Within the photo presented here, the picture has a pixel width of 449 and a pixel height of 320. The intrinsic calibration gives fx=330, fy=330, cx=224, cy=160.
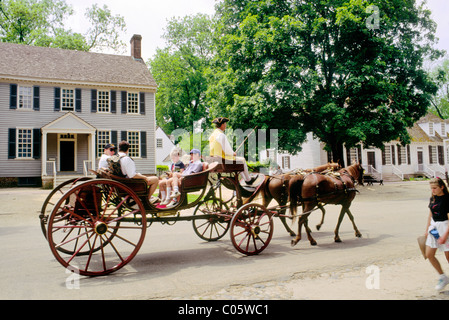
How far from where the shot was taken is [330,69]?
67.9 ft

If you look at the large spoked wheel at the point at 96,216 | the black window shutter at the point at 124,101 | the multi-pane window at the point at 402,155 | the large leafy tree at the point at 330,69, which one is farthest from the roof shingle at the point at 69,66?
the multi-pane window at the point at 402,155

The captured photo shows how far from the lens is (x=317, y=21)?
18.9 metres

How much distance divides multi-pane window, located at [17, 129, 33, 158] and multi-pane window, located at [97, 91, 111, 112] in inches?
211

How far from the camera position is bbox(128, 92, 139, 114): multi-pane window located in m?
27.9

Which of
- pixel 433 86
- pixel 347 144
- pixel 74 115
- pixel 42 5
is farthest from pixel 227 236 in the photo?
pixel 42 5

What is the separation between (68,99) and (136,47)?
8988 mm

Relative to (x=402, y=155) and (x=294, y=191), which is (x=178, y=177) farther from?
(x=402, y=155)

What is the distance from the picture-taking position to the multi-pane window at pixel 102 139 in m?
26.5

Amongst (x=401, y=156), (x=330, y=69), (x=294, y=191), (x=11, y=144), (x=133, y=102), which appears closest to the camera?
(x=294, y=191)

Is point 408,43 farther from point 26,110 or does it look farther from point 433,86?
point 26,110

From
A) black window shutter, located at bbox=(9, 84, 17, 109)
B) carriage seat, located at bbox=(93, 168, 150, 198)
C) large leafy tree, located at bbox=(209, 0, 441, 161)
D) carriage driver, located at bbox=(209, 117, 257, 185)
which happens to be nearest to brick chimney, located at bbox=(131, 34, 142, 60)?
black window shutter, located at bbox=(9, 84, 17, 109)

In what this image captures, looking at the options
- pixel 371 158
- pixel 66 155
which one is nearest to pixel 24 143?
pixel 66 155

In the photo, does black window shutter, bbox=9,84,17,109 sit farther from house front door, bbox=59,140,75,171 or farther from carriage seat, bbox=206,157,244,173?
carriage seat, bbox=206,157,244,173
